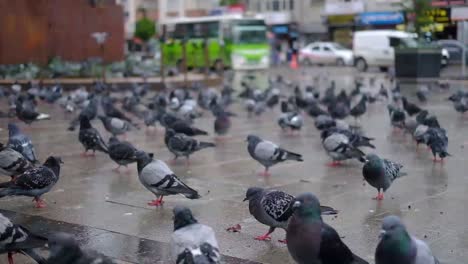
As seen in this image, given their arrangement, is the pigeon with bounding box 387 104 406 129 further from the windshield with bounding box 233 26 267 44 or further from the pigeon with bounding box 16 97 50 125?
the windshield with bounding box 233 26 267 44

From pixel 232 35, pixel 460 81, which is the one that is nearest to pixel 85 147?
pixel 460 81

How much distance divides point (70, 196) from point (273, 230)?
2783 mm

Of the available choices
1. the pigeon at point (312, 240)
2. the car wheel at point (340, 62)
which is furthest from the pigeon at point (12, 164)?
the car wheel at point (340, 62)

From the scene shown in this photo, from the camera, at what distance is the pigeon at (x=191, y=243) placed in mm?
3971

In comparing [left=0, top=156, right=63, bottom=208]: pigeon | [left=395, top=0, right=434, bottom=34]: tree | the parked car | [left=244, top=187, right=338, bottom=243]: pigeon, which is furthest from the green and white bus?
[left=244, top=187, right=338, bottom=243]: pigeon

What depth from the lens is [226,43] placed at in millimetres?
36125

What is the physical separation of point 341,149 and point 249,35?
27745mm

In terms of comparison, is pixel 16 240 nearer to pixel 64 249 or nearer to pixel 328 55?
pixel 64 249

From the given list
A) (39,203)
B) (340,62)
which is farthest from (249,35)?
(39,203)

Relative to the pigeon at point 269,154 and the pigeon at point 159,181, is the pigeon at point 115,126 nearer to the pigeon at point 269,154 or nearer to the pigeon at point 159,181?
the pigeon at point 269,154

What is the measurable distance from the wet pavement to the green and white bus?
79.9 feet

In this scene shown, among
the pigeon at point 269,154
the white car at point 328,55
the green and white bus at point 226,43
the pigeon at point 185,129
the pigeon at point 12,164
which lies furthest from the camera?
the white car at point 328,55

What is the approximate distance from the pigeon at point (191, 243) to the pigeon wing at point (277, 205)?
1.23 metres

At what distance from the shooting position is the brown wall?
23312mm
